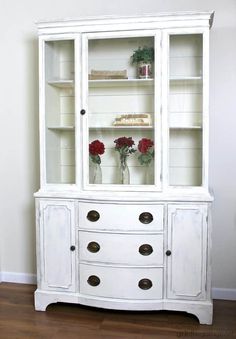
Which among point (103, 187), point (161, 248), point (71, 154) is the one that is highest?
point (71, 154)

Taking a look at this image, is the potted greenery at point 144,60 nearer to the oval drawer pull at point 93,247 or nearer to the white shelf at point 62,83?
the white shelf at point 62,83

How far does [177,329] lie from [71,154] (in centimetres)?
135

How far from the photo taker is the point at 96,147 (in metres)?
2.50

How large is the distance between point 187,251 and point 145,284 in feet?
1.16

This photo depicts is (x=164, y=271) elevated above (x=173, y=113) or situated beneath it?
situated beneath

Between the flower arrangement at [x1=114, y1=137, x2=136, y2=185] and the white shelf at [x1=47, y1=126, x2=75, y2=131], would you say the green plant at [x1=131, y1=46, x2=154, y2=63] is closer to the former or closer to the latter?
the flower arrangement at [x1=114, y1=137, x2=136, y2=185]

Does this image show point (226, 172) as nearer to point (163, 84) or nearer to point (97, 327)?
point (163, 84)

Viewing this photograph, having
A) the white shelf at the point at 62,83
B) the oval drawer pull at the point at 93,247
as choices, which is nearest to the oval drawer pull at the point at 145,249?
the oval drawer pull at the point at 93,247

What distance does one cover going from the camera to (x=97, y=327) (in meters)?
2.34

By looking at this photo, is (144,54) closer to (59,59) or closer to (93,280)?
(59,59)

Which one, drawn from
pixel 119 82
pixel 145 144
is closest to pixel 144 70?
pixel 119 82

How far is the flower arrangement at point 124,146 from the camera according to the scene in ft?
8.28

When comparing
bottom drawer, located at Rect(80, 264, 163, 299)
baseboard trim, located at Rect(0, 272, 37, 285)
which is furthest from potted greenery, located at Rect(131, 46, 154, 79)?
baseboard trim, located at Rect(0, 272, 37, 285)

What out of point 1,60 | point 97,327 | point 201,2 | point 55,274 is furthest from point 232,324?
point 1,60
